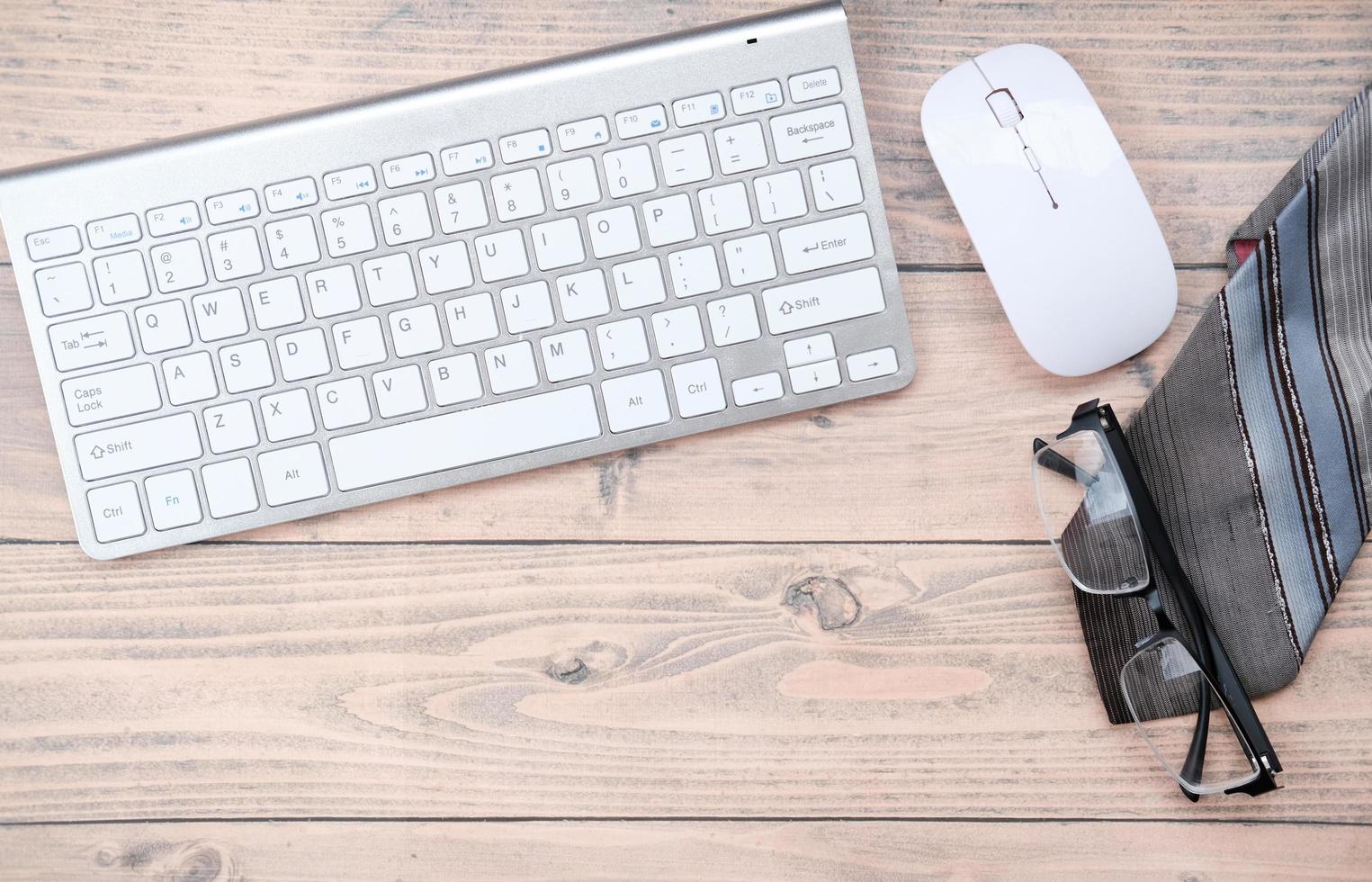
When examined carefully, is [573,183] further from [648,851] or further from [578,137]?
[648,851]

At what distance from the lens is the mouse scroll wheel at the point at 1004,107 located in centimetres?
52

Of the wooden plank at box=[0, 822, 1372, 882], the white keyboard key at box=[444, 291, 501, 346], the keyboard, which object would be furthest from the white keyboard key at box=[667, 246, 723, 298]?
the wooden plank at box=[0, 822, 1372, 882]

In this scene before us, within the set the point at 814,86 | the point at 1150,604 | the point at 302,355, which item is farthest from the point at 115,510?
the point at 1150,604

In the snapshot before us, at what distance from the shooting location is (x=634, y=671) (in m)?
0.56

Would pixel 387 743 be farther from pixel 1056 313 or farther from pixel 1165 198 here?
pixel 1165 198

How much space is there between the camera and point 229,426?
20.8 inches

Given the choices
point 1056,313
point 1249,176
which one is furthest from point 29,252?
point 1249,176

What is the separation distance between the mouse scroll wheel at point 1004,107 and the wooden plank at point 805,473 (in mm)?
115

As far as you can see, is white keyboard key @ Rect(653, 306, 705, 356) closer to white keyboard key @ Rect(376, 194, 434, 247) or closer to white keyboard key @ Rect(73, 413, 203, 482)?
white keyboard key @ Rect(376, 194, 434, 247)

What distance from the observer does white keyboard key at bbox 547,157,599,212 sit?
1.73 feet

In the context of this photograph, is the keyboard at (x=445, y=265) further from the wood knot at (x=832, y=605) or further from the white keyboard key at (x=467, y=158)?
the wood knot at (x=832, y=605)

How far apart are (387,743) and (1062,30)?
0.59 m

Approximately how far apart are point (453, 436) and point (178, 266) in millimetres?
178

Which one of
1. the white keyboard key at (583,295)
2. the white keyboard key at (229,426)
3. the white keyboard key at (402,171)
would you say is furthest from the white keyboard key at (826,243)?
the white keyboard key at (229,426)
